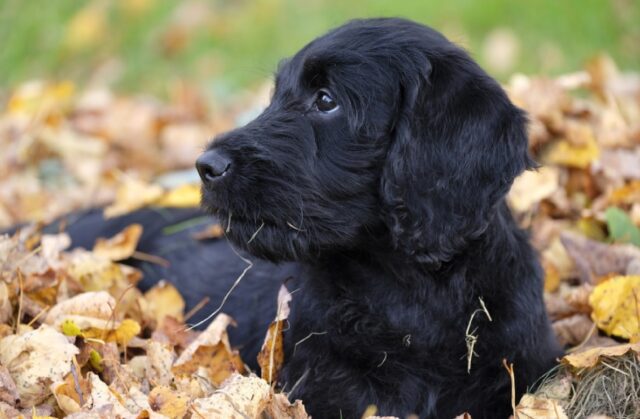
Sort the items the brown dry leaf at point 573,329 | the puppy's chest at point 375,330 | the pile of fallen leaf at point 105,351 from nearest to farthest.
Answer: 1. the pile of fallen leaf at point 105,351
2. the puppy's chest at point 375,330
3. the brown dry leaf at point 573,329

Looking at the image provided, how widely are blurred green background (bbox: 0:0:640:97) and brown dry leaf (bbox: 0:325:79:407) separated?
515 centimetres

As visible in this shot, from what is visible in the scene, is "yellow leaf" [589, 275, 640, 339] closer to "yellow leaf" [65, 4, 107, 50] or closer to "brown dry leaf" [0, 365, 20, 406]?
"brown dry leaf" [0, 365, 20, 406]

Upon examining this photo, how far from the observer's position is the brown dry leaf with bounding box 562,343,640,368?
3.08 m

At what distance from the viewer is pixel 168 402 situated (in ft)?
9.27

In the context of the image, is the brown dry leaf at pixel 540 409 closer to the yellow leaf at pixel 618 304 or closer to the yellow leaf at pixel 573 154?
the yellow leaf at pixel 618 304

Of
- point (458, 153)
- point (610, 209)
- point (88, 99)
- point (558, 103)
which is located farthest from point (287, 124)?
point (88, 99)

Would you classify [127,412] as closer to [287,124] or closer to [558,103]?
[287,124]

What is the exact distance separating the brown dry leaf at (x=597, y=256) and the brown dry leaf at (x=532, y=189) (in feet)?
1.82

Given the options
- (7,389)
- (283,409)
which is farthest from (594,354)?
(7,389)

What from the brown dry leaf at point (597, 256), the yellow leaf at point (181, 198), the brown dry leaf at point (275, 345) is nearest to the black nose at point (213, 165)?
the brown dry leaf at point (275, 345)

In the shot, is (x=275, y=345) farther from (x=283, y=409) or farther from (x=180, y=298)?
(x=180, y=298)

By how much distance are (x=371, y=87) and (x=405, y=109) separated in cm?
15

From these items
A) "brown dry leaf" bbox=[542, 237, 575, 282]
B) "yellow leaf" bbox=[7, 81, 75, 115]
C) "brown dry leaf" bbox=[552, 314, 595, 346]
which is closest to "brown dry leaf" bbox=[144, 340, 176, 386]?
"brown dry leaf" bbox=[552, 314, 595, 346]

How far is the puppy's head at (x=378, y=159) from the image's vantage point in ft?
10.0
